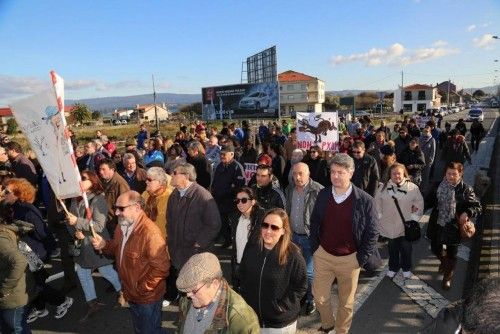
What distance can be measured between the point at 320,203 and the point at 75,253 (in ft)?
9.84

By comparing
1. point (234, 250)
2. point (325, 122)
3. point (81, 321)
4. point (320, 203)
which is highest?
point (325, 122)

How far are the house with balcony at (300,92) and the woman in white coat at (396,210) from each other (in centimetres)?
8093

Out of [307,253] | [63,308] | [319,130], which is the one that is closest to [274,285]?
[307,253]

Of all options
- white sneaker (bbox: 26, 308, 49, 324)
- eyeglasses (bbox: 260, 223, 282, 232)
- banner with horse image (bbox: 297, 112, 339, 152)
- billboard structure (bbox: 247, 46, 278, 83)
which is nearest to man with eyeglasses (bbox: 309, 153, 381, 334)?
Answer: eyeglasses (bbox: 260, 223, 282, 232)

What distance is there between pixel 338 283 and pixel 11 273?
315cm

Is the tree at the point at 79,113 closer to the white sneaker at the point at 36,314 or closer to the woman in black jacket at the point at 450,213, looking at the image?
the white sneaker at the point at 36,314

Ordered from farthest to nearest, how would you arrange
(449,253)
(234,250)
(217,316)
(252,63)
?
(252,63) → (449,253) → (234,250) → (217,316)

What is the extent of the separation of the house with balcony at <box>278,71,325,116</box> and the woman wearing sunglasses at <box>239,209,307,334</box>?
8336cm

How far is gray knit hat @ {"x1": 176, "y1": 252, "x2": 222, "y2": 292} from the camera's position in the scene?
2.16m

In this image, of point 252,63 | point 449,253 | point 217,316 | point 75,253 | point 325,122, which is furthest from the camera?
point 252,63

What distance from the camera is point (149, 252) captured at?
3.30 m

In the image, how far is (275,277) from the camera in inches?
119

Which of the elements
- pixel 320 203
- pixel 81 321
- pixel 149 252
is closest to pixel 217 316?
pixel 149 252

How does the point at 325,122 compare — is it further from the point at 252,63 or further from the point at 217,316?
the point at 252,63
